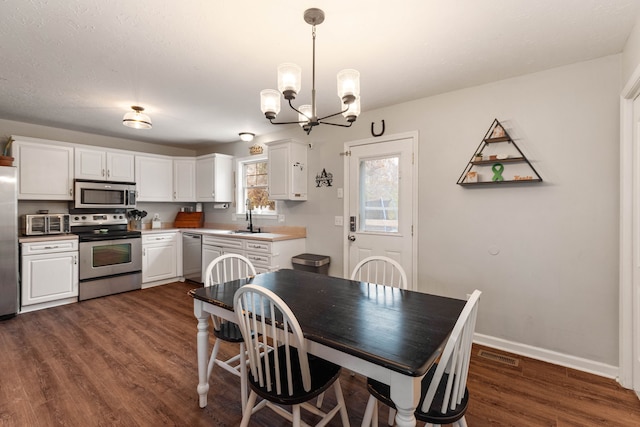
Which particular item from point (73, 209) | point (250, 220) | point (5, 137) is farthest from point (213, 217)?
point (5, 137)

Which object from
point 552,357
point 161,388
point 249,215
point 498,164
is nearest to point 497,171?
point 498,164

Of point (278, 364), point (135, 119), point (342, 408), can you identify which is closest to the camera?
point (278, 364)

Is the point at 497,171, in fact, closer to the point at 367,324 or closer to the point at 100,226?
the point at 367,324

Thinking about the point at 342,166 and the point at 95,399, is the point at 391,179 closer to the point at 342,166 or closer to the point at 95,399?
the point at 342,166

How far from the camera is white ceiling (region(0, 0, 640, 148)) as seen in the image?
1.72 m

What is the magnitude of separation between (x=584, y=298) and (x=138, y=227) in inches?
224

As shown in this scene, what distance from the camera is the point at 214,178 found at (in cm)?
492

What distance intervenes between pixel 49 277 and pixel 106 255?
0.63 metres

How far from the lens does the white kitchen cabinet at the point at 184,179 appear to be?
5199mm

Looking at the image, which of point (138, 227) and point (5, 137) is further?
point (138, 227)

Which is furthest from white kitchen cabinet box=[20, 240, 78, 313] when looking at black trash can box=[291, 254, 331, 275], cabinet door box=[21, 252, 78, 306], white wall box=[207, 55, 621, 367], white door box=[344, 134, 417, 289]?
white wall box=[207, 55, 621, 367]

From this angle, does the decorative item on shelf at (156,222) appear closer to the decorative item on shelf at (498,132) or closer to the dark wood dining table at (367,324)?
the dark wood dining table at (367,324)

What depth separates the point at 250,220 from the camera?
15.4ft

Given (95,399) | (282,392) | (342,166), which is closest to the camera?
(282,392)
